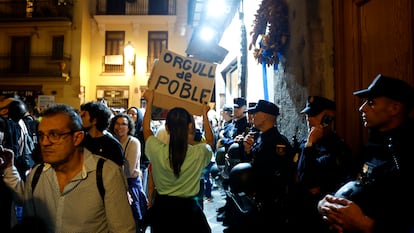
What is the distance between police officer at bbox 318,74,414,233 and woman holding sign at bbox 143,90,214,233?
59.5 inches

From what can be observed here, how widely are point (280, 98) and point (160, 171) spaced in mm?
3166

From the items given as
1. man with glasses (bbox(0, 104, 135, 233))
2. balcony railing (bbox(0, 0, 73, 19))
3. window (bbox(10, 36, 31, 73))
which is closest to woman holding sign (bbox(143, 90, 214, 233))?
man with glasses (bbox(0, 104, 135, 233))

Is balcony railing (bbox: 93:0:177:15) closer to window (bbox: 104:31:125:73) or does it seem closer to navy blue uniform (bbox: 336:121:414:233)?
window (bbox: 104:31:125:73)

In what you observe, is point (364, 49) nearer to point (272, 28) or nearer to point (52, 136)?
point (272, 28)

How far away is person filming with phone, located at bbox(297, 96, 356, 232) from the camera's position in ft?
10.3

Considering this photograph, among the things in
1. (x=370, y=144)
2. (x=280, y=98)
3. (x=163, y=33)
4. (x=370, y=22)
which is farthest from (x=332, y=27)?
(x=163, y=33)

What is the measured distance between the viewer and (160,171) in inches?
140

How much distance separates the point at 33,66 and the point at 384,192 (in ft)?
83.9

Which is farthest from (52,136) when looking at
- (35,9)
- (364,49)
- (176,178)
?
(35,9)

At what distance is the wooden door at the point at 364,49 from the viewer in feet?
10.7

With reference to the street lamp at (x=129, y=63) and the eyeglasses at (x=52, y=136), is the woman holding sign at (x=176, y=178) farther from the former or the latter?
the street lamp at (x=129, y=63)

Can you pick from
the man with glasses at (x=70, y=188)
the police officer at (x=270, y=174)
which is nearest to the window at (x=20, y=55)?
the police officer at (x=270, y=174)

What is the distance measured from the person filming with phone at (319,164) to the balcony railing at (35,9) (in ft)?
77.9

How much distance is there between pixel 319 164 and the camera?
10.5ft
